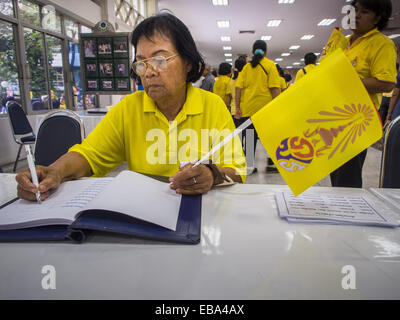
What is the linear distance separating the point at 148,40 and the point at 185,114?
0.31 meters

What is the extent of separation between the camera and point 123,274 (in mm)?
454

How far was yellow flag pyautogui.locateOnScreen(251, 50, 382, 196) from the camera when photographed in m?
0.58

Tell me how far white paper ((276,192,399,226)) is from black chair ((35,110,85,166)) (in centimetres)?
120

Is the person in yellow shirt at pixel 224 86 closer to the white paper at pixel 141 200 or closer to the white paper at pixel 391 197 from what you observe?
the white paper at pixel 391 197

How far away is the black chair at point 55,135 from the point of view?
1.49 meters

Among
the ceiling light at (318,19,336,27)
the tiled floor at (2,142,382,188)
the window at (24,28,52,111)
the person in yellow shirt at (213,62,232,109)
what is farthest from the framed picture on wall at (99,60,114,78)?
the ceiling light at (318,19,336,27)

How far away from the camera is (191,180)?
0.78 meters

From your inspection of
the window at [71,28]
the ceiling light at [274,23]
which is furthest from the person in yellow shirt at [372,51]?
the ceiling light at [274,23]

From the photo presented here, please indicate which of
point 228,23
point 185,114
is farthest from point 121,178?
point 228,23

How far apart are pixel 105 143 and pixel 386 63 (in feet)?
4.85

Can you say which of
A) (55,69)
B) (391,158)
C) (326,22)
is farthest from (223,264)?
(326,22)

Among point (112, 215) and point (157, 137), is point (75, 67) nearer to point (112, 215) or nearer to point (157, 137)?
point (157, 137)

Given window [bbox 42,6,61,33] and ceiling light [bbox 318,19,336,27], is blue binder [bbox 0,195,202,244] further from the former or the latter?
ceiling light [bbox 318,19,336,27]

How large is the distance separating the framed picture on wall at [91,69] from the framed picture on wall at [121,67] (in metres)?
0.29
